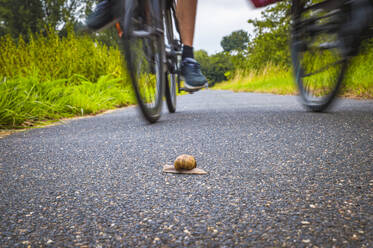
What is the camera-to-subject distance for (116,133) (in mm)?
2191

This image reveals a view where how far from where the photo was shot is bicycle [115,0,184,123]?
1875mm

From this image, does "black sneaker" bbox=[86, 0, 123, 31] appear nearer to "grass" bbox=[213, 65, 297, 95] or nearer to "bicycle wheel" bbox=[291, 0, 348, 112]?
"bicycle wheel" bbox=[291, 0, 348, 112]

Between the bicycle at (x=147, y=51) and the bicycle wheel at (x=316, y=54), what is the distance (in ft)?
3.35

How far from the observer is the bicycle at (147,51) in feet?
6.15

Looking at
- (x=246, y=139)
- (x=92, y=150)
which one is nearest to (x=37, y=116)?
(x=92, y=150)

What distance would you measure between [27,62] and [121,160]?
389cm

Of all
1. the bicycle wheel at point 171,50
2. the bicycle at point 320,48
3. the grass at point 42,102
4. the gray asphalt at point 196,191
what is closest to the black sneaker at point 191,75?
the bicycle wheel at point 171,50

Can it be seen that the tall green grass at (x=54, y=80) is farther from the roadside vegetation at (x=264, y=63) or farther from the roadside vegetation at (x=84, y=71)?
the roadside vegetation at (x=264, y=63)

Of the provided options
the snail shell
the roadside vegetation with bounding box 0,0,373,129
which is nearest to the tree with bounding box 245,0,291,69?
the roadside vegetation with bounding box 0,0,373,129

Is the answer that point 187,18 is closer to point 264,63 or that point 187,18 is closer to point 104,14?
point 104,14

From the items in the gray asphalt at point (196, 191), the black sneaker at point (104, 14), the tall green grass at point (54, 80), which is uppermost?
the black sneaker at point (104, 14)

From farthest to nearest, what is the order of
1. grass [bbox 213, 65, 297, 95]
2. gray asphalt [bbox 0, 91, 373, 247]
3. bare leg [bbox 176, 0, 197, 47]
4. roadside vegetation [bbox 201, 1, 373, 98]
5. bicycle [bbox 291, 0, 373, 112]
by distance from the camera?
grass [bbox 213, 65, 297, 95] < roadside vegetation [bbox 201, 1, 373, 98] < bare leg [bbox 176, 0, 197, 47] < bicycle [bbox 291, 0, 373, 112] < gray asphalt [bbox 0, 91, 373, 247]

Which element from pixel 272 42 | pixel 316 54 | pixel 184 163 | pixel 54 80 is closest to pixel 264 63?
pixel 272 42

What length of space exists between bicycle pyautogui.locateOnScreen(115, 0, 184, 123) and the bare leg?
180mm
